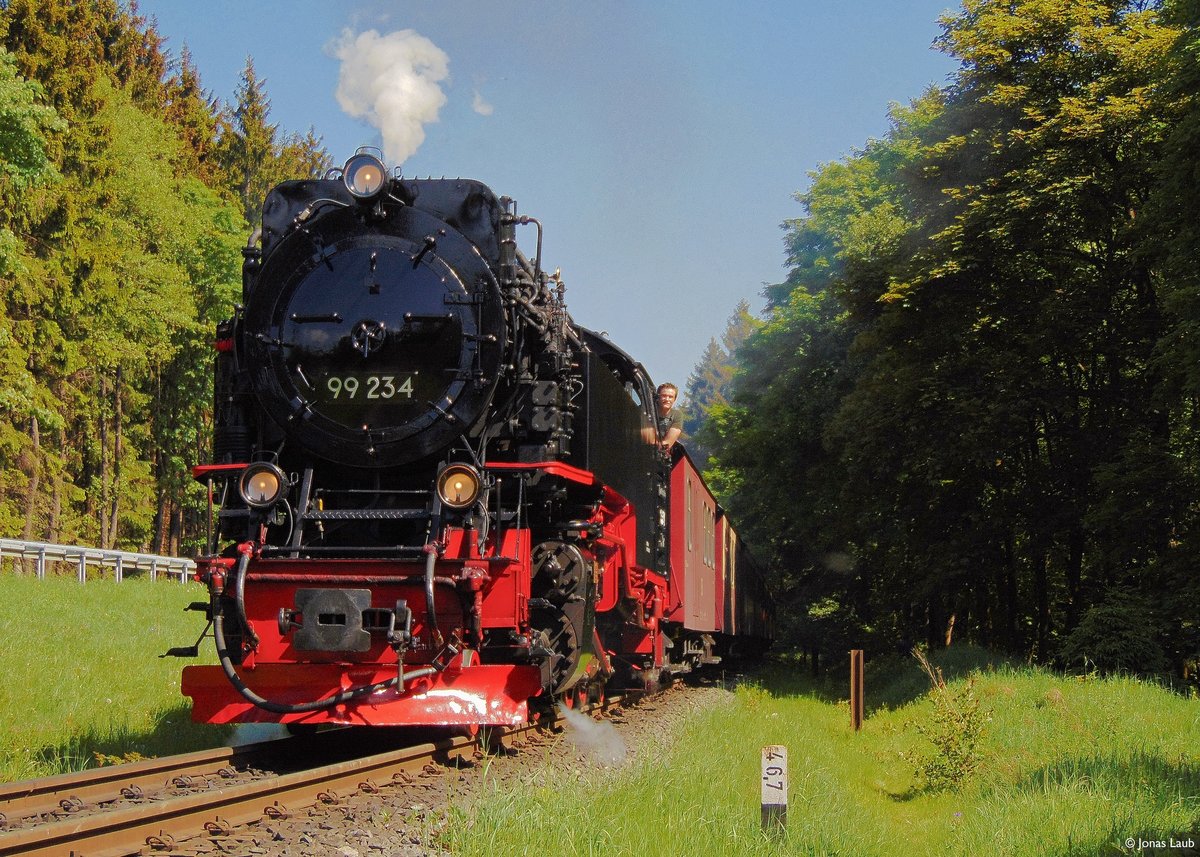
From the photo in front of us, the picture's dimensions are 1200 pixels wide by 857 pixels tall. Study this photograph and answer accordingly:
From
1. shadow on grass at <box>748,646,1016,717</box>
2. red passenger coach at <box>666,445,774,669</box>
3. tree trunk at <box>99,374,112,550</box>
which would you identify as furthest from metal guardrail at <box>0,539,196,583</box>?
shadow on grass at <box>748,646,1016,717</box>

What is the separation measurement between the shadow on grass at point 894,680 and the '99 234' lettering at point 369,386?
905 centimetres

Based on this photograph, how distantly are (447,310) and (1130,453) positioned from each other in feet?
36.6

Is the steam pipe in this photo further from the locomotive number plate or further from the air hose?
the locomotive number plate

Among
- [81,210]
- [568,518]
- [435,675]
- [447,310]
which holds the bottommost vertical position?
[435,675]

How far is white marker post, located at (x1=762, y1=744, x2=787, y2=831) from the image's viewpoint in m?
5.61

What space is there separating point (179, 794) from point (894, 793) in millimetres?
5604

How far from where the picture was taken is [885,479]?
20438mm

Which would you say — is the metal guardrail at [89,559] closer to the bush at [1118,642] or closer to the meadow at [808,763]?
the meadow at [808,763]

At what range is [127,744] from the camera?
784 centimetres

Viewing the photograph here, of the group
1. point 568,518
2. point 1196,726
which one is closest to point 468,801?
point 568,518

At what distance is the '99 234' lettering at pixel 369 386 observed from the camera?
747 centimetres

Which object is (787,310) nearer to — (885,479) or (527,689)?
(885,479)

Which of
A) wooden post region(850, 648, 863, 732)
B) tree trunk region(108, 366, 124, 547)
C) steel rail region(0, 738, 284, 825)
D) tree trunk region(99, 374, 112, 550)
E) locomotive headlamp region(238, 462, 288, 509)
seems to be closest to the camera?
steel rail region(0, 738, 284, 825)

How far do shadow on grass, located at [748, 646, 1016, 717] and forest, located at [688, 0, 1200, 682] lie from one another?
3.99ft
